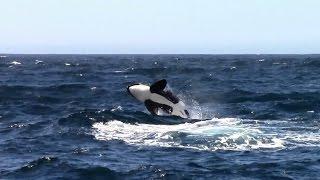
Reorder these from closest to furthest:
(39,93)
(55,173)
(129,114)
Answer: (55,173)
(129,114)
(39,93)

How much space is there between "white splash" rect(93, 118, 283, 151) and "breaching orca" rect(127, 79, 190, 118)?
277cm

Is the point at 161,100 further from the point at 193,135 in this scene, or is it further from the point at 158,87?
the point at 193,135

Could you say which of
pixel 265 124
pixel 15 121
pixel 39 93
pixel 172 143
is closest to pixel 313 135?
pixel 265 124

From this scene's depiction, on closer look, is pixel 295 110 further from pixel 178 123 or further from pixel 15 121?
pixel 15 121

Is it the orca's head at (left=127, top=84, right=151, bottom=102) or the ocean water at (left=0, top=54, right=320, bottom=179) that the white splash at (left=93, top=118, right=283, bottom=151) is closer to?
the ocean water at (left=0, top=54, right=320, bottom=179)

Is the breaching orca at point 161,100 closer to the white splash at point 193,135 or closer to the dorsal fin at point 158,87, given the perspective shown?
the dorsal fin at point 158,87

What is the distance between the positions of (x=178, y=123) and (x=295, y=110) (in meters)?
9.37

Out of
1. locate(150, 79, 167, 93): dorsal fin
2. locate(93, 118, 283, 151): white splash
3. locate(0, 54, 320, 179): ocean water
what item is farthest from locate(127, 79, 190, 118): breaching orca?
locate(93, 118, 283, 151): white splash

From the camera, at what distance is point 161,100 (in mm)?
29031

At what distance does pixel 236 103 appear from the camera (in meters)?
37.8

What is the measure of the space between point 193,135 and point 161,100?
6993mm

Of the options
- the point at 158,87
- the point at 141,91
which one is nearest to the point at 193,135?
the point at 158,87

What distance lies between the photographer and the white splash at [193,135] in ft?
66.9

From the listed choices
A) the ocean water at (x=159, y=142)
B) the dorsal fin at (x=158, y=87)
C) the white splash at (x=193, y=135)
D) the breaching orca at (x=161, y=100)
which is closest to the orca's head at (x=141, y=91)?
the breaching orca at (x=161, y=100)
